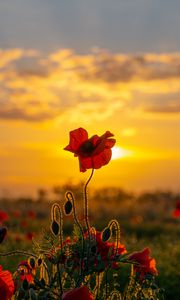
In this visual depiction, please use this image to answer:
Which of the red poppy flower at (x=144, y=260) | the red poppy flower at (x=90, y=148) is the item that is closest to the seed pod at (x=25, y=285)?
the red poppy flower at (x=90, y=148)

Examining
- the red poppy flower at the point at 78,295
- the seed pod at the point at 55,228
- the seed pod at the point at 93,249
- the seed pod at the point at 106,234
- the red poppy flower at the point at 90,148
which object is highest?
the red poppy flower at the point at 90,148

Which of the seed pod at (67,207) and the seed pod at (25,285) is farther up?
the seed pod at (67,207)

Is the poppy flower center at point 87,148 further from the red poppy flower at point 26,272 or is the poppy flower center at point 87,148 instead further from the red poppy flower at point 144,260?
the red poppy flower at point 144,260

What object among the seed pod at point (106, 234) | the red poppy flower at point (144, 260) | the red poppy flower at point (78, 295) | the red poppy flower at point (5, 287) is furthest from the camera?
the red poppy flower at point (144, 260)

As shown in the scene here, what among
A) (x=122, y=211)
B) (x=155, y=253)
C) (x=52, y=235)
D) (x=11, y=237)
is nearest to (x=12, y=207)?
(x=122, y=211)

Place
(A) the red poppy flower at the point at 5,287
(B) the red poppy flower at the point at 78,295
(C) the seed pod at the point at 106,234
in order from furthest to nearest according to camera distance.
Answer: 1. (C) the seed pod at the point at 106,234
2. (A) the red poppy flower at the point at 5,287
3. (B) the red poppy flower at the point at 78,295

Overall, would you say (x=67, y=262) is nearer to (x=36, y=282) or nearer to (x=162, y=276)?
(x=36, y=282)

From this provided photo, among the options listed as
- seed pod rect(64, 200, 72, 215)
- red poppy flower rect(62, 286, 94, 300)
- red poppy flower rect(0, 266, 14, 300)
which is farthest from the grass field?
red poppy flower rect(62, 286, 94, 300)
